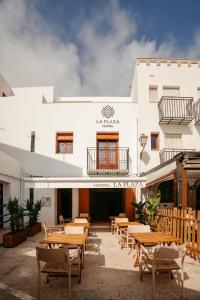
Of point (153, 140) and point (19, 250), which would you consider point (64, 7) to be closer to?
point (19, 250)

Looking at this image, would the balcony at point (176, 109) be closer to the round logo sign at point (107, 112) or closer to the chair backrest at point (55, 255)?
the round logo sign at point (107, 112)

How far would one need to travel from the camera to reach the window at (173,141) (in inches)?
640

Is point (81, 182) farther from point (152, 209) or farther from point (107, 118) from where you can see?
point (107, 118)

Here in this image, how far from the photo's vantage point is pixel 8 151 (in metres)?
16.8

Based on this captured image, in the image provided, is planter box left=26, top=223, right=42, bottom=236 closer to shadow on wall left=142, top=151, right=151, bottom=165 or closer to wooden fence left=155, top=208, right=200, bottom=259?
wooden fence left=155, top=208, right=200, bottom=259

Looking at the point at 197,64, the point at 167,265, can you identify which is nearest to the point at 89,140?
the point at 197,64

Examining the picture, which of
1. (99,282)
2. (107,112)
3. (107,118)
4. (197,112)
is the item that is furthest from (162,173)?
(99,282)

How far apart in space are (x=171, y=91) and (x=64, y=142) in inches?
288

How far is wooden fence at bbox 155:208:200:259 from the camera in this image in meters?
7.72

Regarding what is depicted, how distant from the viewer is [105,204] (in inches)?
708

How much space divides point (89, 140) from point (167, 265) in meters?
11.6

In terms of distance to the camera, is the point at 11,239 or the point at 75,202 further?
the point at 75,202

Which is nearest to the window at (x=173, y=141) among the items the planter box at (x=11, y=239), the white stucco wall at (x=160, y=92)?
the white stucco wall at (x=160, y=92)

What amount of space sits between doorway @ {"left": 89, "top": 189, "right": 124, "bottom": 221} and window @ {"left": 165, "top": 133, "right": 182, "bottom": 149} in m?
4.51
